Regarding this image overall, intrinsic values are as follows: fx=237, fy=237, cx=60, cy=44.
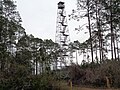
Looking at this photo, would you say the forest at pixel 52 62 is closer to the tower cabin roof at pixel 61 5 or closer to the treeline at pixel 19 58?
the treeline at pixel 19 58

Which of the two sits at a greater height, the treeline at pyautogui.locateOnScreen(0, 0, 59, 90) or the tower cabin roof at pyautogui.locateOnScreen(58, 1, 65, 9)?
the tower cabin roof at pyautogui.locateOnScreen(58, 1, 65, 9)

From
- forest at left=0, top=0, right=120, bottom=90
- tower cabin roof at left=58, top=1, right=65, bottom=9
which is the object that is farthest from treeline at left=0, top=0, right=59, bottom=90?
tower cabin roof at left=58, top=1, right=65, bottom=9

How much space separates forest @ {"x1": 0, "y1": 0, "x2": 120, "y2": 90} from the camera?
58.2 feet

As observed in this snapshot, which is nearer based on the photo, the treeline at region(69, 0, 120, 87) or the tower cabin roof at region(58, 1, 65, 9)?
the treeline at region(69, 0, 120, 87)

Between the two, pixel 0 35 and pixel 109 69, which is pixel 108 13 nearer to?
pixel 109 69

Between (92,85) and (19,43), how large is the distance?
27.6m

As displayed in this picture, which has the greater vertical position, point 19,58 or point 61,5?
point 61,5

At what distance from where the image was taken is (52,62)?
31.8 m

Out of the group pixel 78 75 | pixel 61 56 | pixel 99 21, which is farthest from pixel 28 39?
pixel 78 75

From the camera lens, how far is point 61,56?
44531mm

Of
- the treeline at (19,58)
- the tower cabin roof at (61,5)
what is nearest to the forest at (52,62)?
the treeline at (19,58)

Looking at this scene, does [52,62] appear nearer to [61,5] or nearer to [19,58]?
[19,58]

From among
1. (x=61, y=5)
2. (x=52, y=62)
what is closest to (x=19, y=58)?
(x=52, y=62)

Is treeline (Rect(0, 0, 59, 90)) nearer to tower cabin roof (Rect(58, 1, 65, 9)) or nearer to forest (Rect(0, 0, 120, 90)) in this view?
forest (Rect(0, 0, 120, 90))
